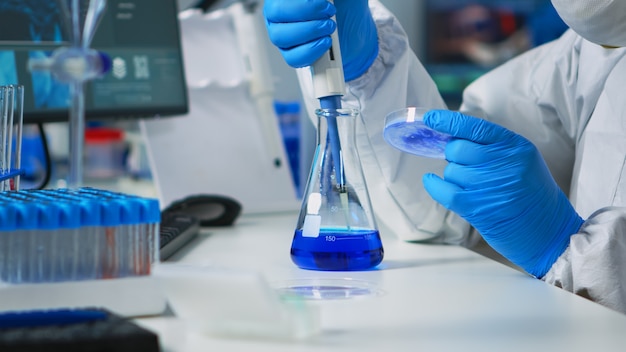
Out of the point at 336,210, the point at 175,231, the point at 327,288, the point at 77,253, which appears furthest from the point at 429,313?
the point at 175,231

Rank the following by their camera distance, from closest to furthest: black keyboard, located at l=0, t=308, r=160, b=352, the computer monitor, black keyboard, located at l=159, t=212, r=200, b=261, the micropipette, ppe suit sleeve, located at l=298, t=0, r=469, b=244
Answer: black keyboard, located at l=0, t=308, r=160, b=352 < the micropipette < black keyboard, located at l=159, t=212, r=200, b=261 < ppe suit sleeve, located at l=298, t=0, r=469, b=244 < the computer monitor

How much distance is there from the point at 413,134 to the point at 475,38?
11.5 ft

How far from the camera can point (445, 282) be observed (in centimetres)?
100

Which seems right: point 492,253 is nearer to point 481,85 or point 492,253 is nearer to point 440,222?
point 440,222

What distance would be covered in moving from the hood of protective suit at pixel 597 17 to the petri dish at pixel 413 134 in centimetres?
28

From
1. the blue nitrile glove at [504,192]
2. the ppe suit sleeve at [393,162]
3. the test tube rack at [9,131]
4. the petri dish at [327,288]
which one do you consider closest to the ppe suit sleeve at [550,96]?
the ppe suit sleeve at [393,162]

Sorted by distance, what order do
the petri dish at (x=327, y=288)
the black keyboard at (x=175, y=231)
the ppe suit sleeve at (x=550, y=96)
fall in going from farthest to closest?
the ppe suit sleeve at (x=550, y=96) < the black keyboard at (x=175, y=231) < the petri dish at (x=327, y=288)

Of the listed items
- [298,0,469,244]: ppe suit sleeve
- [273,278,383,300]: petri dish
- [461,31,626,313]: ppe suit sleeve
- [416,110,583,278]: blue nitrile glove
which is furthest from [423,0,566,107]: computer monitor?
[273,278,383,300]: petri dish

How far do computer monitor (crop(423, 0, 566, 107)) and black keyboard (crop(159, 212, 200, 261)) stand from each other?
3.12 m

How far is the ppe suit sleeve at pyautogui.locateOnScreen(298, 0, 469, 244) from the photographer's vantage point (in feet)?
4.53

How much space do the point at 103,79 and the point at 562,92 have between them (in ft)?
3.03

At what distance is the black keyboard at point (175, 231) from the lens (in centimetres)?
113

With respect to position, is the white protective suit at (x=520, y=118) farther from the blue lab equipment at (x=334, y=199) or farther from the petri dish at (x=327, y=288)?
the petri dish at (x=327, y=288)

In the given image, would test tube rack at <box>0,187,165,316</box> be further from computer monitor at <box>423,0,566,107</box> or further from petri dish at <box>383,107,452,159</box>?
computer monitor at <box>423,0,566,107</box>
